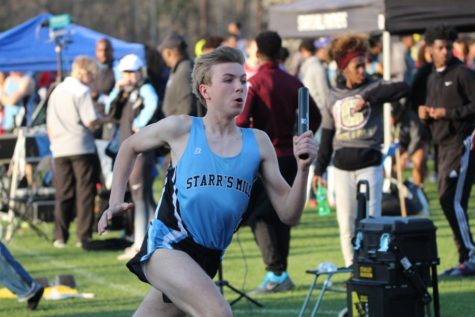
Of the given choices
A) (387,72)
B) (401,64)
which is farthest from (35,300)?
(401,64)

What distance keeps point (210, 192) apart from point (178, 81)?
22.6 ft

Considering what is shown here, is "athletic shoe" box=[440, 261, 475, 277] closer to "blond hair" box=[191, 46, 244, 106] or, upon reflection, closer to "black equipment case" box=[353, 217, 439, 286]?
"black equipment case" box=[353, 217, 439, 286]

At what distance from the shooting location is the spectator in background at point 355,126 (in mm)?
9766

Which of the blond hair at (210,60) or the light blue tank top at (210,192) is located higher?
the blond hair at (210,60)

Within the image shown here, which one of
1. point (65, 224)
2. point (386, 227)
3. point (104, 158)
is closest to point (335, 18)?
point (104, 158)

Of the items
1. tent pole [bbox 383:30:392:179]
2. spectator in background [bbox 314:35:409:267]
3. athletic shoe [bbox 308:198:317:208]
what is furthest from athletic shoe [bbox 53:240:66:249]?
spectator in background [bbox 314:35:409:267]

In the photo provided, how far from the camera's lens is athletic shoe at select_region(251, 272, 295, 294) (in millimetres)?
10000

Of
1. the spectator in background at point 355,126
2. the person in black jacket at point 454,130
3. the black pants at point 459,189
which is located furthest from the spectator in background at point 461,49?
the spectator in background at point 355,126

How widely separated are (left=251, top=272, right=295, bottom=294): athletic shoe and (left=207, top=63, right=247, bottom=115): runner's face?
4292 millimetres

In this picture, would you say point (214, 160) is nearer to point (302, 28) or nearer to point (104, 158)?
point (104, 158)

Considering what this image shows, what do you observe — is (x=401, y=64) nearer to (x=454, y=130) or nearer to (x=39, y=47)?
(x=39, y=47)

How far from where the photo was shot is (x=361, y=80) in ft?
32.3

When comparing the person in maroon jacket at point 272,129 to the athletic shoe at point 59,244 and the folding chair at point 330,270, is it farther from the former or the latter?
the athletic shoe at point 59,244

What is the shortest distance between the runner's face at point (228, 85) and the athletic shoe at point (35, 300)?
4.05 m
